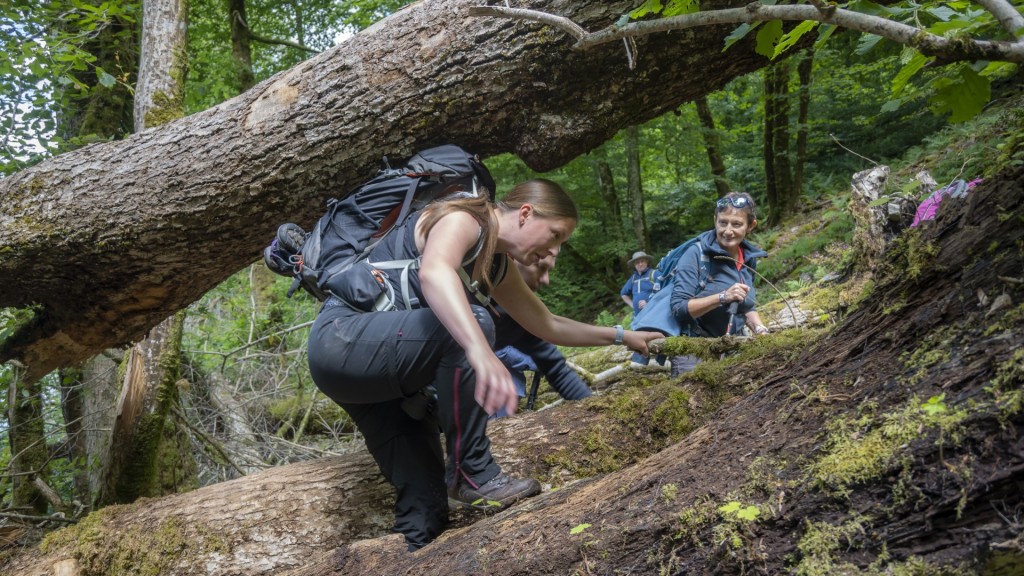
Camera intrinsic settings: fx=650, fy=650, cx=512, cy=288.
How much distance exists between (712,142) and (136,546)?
12107 mm

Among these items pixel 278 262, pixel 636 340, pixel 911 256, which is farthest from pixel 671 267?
pixel 911 256

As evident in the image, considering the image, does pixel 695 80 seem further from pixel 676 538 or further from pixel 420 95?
pixel 676 538

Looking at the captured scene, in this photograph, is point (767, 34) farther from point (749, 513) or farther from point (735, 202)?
point (735, 202)

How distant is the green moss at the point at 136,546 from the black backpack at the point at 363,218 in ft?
5.02

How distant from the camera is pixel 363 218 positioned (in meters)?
3.13

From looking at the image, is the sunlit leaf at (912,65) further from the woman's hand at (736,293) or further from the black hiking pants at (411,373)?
the woman's hand at (736,293)

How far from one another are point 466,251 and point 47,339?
343 centimetres

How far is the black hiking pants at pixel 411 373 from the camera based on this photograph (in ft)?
8.74

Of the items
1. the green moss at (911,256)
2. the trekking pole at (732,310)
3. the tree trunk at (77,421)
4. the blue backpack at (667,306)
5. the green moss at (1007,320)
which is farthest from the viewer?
the tree trunk at (77,421)

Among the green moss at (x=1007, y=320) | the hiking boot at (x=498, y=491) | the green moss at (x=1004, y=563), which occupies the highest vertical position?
the green moss at (x=1007, y=320)

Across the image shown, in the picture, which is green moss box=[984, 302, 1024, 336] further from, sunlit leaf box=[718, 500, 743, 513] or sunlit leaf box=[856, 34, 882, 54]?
sunlit leaf box=[856, 34, 882, 54]

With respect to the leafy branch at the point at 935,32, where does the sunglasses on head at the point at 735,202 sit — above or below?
below

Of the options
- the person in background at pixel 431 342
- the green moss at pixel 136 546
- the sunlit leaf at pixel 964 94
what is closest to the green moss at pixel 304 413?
Answer: the green moss at pixel 136 546

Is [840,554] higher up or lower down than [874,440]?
lower down
